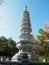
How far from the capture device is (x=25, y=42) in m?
33.7

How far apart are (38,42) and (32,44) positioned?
1.20 meters

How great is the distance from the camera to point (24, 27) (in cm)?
3591

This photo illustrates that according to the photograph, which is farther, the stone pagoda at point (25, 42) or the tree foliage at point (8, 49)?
the tree foliage at point (8, 49)

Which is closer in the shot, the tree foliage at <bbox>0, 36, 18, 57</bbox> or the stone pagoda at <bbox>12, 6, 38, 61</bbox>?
the stone pagoda at <bbox>12, 6, 38, 61</bbox>

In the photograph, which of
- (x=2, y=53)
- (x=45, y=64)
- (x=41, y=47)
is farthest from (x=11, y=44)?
(x=45, y=64)

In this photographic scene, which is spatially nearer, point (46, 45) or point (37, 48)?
point (46, 45)

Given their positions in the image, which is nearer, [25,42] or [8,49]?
[25,42]

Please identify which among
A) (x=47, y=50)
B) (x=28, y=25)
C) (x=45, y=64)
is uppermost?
(x=28, y=25)

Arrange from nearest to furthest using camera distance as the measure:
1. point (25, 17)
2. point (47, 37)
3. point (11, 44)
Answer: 1. point (47, 37)
2. point (25, 17)
3. point (11, 44)

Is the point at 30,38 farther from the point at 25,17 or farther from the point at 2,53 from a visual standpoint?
the point at 2,53

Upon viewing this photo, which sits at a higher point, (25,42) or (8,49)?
(8,49)

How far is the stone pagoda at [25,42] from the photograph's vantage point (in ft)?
105

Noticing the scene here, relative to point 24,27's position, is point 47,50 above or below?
below

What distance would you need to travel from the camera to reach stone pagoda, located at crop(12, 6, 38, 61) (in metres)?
32.2
